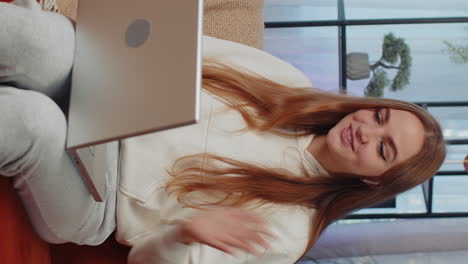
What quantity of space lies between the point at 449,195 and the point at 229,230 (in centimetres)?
172

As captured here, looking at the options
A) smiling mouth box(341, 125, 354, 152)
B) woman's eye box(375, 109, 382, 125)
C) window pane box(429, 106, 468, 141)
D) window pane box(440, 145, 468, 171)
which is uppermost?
woman's eye box(375, 109, 382, 125)

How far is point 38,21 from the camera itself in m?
0.87

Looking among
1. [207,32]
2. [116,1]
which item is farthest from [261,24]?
[116,1]

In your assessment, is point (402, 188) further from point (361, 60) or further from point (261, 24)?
point (361, 60)

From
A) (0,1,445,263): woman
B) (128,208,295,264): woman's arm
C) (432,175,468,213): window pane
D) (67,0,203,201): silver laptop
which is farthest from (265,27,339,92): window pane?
(67,0,203,201): silver laptop

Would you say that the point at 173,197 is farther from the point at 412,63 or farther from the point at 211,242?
the point at 412,63

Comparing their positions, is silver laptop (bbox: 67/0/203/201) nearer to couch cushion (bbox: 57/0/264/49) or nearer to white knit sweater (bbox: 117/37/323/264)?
white knit sweater (bbox: 117/37/323/264)

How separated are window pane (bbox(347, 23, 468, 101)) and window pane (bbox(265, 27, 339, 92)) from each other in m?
0.08

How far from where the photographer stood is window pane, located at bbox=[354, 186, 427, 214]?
2.20 meters

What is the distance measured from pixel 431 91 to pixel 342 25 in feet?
1.73

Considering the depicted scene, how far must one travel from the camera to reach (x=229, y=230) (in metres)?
0.82

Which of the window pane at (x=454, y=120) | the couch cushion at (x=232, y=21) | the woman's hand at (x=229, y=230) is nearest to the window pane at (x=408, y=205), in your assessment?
the window pane at (x=454, y=120)

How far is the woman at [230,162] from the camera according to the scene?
0.88 meters

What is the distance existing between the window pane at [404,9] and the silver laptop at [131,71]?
172 cm
